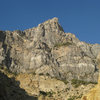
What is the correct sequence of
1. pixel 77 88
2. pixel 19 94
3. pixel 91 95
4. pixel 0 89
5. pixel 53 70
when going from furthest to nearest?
pixel 53 70, pixel 77 88, pixel 19 94, pixel 0 89, pixel 91 95

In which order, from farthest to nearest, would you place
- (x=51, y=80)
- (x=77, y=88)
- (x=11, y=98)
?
(x=51, y=80) < (x=77, y=88) < (x=11, y=98)

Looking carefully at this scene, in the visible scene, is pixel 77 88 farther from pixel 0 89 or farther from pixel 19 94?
pixel 0 89

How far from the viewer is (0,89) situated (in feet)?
256

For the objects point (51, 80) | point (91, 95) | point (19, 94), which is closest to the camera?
point (91, 95)

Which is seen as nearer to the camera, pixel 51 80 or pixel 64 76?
pixel 51 80

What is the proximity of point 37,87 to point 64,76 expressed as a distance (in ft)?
197

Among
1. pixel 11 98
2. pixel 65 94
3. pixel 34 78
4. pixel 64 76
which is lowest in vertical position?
pixel 11 98

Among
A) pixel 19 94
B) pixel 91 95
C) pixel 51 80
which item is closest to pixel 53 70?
pixel 51 80

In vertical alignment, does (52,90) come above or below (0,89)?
above

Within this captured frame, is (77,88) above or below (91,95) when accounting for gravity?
above

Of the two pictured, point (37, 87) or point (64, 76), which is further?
point (64, 76)

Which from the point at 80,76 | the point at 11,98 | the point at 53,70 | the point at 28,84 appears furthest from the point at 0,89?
the point at 80,76

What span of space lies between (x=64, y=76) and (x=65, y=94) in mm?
62675

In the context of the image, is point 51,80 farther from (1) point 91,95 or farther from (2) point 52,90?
(1) point 91,95
